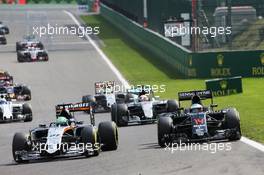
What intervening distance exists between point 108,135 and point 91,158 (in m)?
1.29

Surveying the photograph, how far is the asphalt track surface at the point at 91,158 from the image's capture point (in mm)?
18766

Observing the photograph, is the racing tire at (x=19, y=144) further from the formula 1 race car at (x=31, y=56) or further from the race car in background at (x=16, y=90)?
the formula 1 race car at (x=31, y=56)

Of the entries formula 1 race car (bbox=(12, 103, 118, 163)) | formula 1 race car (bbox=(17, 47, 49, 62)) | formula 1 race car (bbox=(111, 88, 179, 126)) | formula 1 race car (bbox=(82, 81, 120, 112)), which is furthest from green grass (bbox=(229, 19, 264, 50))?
formula 1 race car (bbox=(12, 103, 118, 163))

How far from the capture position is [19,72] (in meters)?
57.1

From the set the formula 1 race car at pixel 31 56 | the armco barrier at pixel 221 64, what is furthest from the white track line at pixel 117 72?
the formula 1 race car at pixel 31 56

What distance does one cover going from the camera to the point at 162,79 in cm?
4981

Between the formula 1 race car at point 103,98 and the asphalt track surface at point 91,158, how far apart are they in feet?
2.10

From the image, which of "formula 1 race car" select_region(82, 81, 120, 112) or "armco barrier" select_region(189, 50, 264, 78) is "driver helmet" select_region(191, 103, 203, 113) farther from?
"armco barrier" select_region(189, 50, 264, 78)

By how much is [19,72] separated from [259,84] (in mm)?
17547

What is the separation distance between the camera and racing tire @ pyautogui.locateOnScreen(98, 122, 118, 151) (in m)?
22.5

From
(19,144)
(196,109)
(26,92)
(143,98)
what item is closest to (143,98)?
(143,98)

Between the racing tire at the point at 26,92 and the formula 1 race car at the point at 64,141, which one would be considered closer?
the formula 1 race car at the point at 64,141

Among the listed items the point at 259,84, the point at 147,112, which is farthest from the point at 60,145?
the point at 259,84

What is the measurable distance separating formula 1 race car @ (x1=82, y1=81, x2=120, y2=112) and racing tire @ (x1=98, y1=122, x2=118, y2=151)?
13.1 meters
